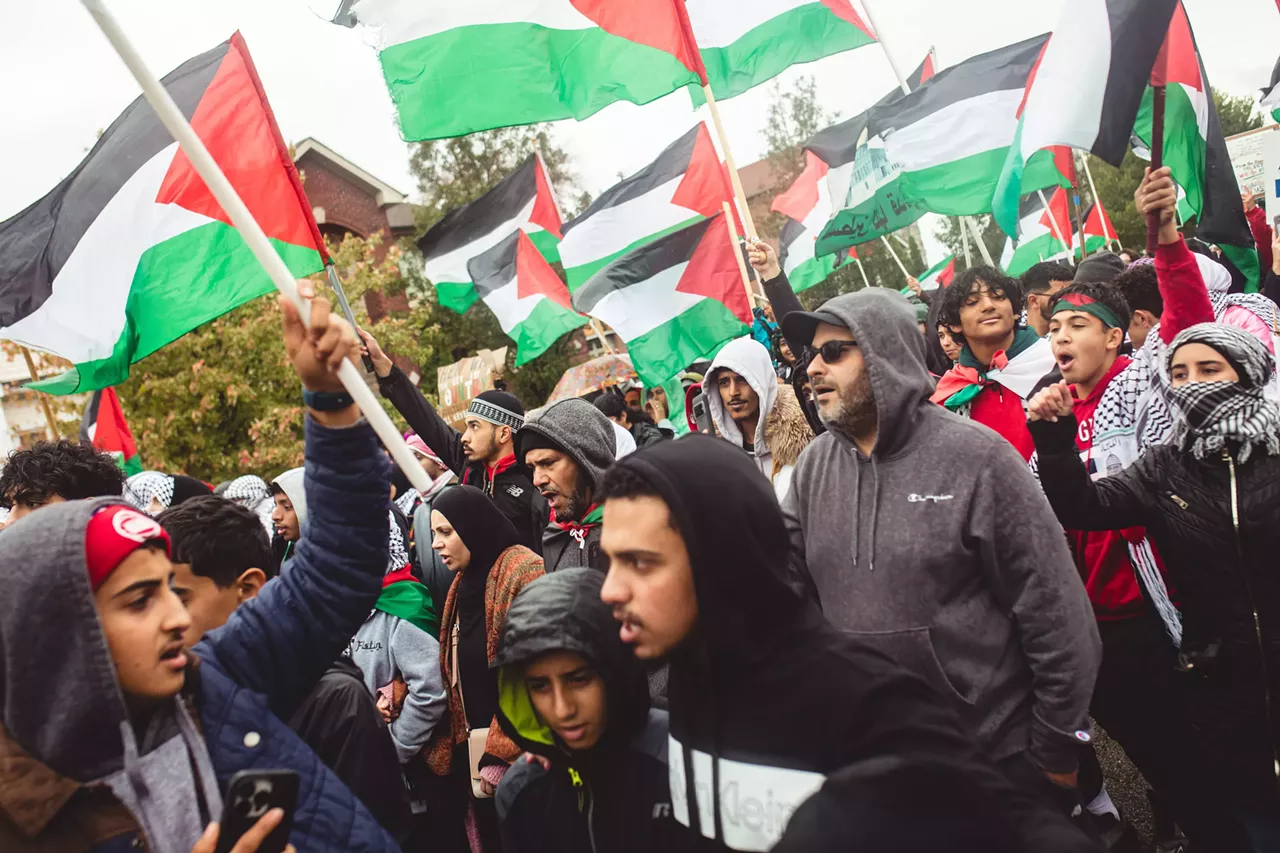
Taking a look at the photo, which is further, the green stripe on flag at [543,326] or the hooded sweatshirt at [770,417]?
the green stripe on flag at [543,326]

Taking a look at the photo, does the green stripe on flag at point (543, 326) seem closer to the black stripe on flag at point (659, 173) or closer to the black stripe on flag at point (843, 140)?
the black stripe on flag at point (659, 173)

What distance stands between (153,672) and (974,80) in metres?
6.76

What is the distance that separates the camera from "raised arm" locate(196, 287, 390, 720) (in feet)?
6.00

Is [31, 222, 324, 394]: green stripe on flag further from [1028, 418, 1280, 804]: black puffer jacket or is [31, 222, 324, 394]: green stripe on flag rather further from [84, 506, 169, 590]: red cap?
[1028, 418, 1280, 804]: black puffer jacket

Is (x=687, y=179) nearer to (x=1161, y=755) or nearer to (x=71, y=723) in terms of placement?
(x=1161, y=755)

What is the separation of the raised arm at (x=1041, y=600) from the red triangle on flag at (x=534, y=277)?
21.7ft

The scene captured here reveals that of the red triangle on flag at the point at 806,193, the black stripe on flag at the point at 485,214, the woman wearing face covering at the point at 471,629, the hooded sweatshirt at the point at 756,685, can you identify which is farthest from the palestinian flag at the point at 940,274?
the hooded sweatshirt at the point at 756,685

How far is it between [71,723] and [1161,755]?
3389mm

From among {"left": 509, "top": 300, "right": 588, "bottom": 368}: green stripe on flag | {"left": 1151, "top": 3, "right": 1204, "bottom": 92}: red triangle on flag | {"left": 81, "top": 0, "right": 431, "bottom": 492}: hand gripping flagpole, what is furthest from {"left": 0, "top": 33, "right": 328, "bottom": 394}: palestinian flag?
{"left": 1151, "top": 3, "right": 1204, "bottom": 92}: red triangle on flag

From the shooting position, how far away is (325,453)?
184cm

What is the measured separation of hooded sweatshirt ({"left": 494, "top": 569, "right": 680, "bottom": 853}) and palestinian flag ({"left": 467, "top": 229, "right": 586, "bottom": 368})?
646 cm

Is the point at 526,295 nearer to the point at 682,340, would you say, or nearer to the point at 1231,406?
the point at 682,340

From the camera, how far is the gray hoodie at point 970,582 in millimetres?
2158

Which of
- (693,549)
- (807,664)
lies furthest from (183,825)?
(807,664)
